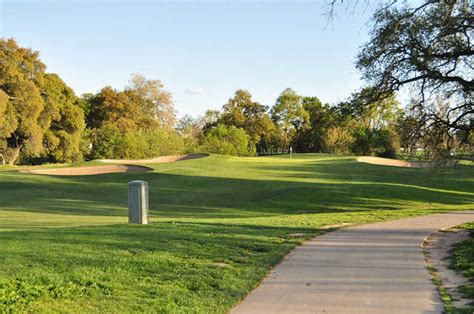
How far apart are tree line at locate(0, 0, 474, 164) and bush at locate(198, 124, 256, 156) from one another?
0.14 m

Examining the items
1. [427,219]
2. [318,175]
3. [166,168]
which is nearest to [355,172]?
[318,175]

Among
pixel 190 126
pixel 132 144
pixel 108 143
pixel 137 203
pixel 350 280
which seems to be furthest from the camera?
pixel 190 126

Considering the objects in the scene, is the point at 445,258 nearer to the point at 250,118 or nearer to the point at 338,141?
the point at 338,141

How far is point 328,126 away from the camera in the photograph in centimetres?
7581

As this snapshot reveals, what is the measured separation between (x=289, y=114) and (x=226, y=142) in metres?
21.9

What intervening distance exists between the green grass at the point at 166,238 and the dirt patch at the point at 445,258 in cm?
269

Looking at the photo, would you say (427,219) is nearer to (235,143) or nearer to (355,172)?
(355,172)

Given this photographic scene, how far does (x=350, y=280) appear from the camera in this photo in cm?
729

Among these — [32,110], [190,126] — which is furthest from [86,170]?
[190,126]

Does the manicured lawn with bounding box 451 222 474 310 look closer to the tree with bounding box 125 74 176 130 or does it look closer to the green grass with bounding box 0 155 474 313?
the green grass with bounding box 0 155 474 313

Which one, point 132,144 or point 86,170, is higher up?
point 132,144

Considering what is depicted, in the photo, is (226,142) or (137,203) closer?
(137,203)

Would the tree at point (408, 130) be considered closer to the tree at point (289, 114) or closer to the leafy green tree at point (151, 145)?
the leafy green tree at point (151, 145)

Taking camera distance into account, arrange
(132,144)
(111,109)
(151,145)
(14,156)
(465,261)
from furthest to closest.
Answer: (111,109) < (151,145) < (132,144) < (14,156) < (465,261)
